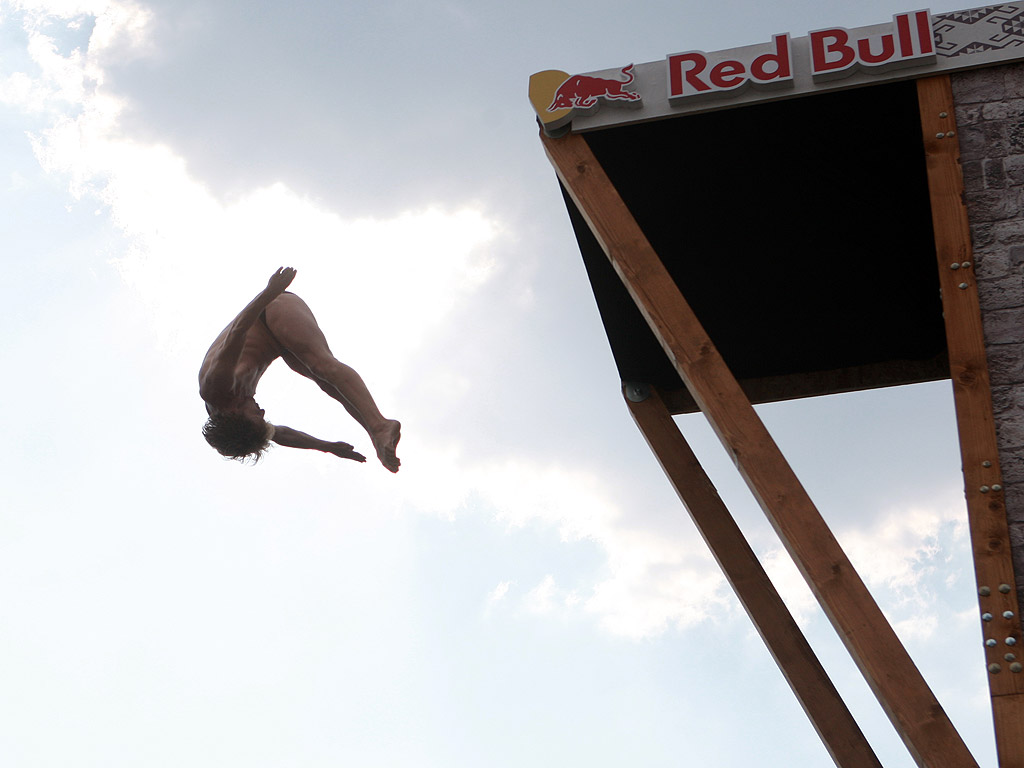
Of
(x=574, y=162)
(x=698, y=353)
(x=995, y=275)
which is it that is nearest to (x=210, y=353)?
(x=574, y=162)

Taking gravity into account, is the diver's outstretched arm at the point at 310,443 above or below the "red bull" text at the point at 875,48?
below

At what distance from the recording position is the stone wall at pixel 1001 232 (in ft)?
14.2

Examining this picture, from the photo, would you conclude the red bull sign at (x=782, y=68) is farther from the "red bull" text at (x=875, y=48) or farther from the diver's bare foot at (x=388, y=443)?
the diver's bare foot at (x=388, y=443)

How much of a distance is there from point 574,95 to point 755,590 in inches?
117

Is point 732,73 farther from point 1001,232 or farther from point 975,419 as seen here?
point 975,419

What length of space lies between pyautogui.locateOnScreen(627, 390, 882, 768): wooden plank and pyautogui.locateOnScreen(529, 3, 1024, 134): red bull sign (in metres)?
2.25

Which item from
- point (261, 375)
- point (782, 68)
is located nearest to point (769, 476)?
point (782, 68)

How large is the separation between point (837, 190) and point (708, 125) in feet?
2.90

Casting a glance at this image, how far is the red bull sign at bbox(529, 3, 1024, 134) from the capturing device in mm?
4871

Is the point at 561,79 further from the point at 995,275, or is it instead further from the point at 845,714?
the point at 845,714

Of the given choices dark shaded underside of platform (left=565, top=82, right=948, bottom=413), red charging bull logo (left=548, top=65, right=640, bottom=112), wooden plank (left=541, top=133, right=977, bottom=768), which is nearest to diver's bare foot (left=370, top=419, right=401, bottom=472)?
wooden plank (left=541, top=133, right=977, bottom=768)

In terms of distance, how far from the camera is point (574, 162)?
514 cm

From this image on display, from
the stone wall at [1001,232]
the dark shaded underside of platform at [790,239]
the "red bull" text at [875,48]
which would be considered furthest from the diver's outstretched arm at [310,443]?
the stone wall at [1001,232]

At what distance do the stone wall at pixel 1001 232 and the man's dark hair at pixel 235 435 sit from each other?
3.59 m
